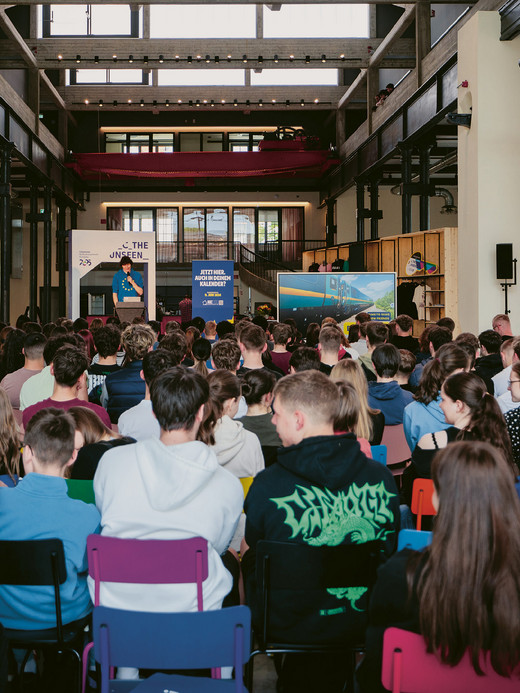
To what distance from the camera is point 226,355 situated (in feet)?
16.0

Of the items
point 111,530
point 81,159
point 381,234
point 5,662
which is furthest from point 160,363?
point 381,234

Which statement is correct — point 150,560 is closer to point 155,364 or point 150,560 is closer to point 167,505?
point 167,505

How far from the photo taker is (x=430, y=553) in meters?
1.60

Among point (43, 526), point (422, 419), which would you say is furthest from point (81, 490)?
point (422, 419)

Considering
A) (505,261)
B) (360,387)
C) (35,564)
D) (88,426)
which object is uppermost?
(505,261)

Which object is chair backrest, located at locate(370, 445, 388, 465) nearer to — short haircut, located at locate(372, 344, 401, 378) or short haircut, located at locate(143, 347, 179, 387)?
short haircut, located at locate(372, 344, 401, 378)

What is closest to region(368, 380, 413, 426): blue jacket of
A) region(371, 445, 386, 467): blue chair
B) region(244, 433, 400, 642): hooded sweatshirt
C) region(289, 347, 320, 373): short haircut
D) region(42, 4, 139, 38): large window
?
region(289, 347, 320, 373): short haircut

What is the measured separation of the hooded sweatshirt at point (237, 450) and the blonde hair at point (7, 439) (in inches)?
35.7

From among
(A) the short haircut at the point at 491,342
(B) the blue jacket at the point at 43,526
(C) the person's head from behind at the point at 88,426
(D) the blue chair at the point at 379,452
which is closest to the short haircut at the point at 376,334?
(A) the short haircut at the point at 491,342

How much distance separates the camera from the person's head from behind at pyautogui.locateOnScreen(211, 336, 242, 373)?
15.9 ft

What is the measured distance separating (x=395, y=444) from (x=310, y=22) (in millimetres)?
15689

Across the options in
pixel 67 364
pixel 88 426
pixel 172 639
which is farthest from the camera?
pixel 67 364

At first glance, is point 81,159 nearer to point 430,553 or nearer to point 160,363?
point 160,363

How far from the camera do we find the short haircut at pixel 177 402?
2.43 metres
